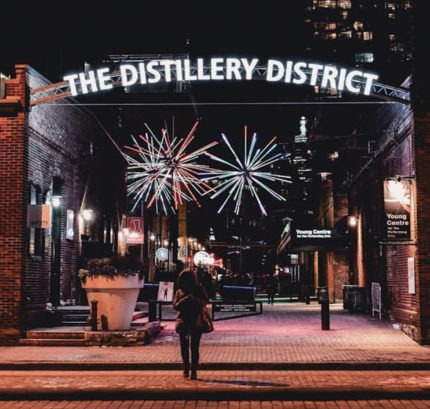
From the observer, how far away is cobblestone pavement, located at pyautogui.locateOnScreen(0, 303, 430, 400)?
1009 centimetres

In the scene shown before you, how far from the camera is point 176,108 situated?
48.8m

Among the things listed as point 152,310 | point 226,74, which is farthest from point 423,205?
point 152,310

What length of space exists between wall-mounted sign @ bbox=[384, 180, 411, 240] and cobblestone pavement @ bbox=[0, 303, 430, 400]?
2536 mm

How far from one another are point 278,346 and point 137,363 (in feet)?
12.7

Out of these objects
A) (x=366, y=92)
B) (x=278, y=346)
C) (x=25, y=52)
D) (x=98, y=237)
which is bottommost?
(x=278, y=346)

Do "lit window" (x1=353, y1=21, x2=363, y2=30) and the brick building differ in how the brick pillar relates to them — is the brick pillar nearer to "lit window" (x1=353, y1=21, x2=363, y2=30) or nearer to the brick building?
the brick building

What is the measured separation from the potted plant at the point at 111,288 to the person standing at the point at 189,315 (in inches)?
181

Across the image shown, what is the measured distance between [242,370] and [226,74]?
728cm

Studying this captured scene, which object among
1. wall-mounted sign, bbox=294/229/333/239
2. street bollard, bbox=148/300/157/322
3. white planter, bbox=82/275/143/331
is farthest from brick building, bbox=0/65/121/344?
Result: wall-mounted sign, bbox=294/229/333/239

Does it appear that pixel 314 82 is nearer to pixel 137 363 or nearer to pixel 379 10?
pixel 137 363

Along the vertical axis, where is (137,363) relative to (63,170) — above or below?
below

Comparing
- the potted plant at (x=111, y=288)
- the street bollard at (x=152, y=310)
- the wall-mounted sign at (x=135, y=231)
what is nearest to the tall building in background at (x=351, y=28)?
the wall-mounted sign at (x=135, y=231)

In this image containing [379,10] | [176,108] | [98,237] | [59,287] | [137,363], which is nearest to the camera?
[137,363]

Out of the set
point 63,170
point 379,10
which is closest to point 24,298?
point 63,170
